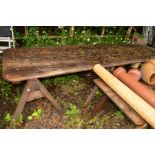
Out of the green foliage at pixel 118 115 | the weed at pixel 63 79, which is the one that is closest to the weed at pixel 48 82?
the weed at pixel 63 79

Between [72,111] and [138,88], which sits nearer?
[138,88]

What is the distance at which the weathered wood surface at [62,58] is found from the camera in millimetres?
3314

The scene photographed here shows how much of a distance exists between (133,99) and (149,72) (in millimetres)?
1282

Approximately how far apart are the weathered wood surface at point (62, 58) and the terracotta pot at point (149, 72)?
157 millimetres

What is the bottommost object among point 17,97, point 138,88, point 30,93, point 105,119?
point 105,119

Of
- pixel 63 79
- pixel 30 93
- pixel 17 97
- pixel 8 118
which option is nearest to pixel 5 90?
pixel 17 97

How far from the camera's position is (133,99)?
9.09 ft

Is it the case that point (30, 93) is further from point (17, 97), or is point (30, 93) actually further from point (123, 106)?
point (123, 106)

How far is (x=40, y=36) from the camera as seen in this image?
5.21 metres

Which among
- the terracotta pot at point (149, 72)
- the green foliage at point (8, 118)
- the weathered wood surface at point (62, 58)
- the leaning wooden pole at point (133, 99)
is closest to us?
the leaning wooden pole at point (133, 99)

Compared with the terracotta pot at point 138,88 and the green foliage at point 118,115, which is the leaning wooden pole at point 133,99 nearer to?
the terracotta pot at point 138,88

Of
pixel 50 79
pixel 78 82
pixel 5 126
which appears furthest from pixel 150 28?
pixel 5 126
